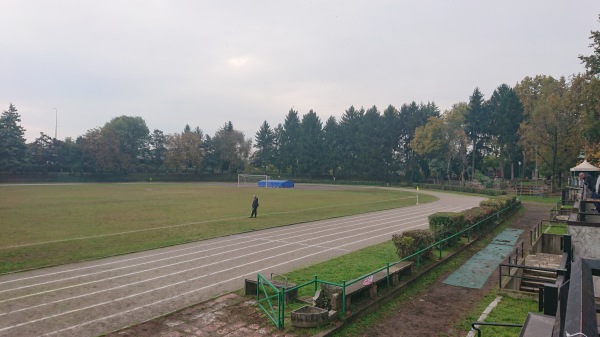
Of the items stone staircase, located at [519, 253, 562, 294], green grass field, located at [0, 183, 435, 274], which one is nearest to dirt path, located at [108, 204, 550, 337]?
stone staircase, located at [519, 253, 562, 294]

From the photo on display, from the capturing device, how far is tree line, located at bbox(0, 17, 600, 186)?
61969 mm

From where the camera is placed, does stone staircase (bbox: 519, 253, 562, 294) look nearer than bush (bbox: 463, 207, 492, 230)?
Yes

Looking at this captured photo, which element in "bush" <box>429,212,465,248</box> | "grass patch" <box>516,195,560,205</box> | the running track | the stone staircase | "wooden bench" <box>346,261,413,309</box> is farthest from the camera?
"grass patch" <box>516,195,560,205</box>

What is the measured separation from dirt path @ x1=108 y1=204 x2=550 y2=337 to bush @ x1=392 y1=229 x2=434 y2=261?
2.62m

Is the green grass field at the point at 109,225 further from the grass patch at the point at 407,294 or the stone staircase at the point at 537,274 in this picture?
the stone staircase at the point at 537,274

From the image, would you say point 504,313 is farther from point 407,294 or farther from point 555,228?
point 555,228

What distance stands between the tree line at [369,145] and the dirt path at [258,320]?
48226 millimetres

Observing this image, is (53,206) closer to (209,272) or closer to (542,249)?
(209,272)

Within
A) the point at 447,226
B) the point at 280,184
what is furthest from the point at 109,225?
Answer: the point at 280,184

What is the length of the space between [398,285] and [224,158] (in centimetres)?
9750

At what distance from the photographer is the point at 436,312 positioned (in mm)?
10906

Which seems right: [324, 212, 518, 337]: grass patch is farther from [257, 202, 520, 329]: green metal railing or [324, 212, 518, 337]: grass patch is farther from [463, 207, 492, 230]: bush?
[463, 207, 492, 230]: bush

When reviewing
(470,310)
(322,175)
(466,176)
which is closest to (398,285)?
(470,310)

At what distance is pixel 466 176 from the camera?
85750 millimetres
